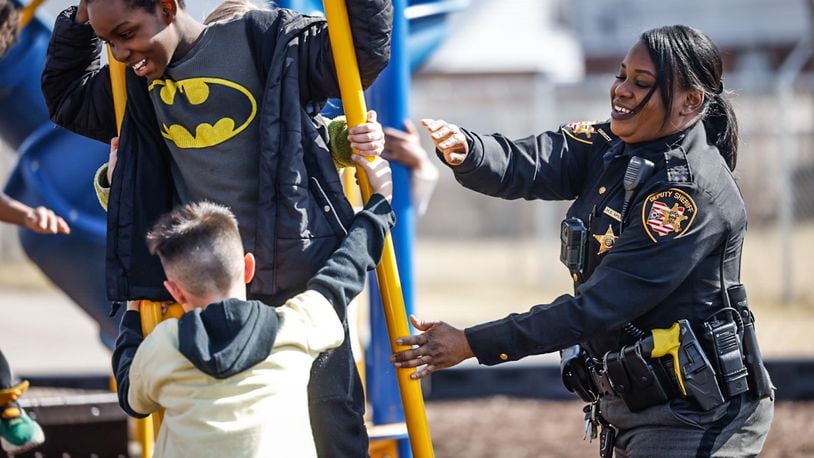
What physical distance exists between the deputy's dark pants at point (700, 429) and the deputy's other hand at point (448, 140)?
0.86m

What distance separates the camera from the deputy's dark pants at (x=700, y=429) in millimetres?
3098

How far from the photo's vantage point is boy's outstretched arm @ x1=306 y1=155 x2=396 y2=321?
2832mm

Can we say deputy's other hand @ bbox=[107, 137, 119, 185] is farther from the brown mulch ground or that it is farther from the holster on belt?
the brown mulch ground

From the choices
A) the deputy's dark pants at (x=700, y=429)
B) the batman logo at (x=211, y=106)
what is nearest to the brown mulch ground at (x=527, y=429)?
the deputy's dark pants at (x=700, y=429)

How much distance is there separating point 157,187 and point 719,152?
1557mm

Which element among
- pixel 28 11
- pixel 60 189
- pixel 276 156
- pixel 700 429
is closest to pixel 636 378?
pixel 700 429

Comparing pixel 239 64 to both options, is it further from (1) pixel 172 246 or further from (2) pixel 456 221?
(2) pixel 456 221

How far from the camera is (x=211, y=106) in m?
2.98

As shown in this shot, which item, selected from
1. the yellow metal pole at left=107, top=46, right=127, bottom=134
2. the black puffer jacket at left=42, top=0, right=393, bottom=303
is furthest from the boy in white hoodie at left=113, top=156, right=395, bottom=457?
the yellow metal pole at left=107, top=46, right=127, bottom=134

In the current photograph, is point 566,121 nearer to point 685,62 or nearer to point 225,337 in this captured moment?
point 685,62

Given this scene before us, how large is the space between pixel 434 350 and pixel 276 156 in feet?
2.17

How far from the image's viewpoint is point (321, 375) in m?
3.04

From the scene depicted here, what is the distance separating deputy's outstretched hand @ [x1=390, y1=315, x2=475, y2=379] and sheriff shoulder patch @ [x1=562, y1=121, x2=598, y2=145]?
0.78 meters

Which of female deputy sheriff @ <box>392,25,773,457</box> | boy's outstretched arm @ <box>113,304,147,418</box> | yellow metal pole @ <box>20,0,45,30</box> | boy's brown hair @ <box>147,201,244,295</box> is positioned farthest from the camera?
yellow metal pole @ <box>20,0,45,30</box>
